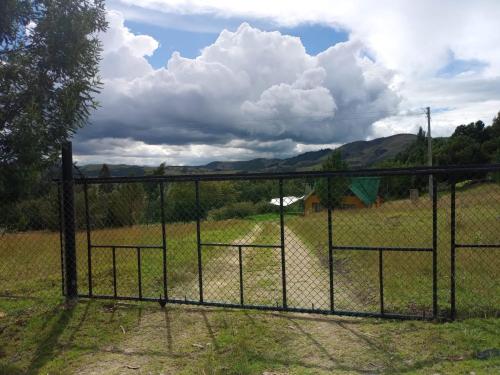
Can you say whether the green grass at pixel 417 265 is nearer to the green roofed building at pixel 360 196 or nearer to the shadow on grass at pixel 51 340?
the green roofed building at pixel 360 196

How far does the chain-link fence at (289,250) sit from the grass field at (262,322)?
0.05 m

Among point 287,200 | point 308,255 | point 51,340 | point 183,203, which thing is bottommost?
point 308,255

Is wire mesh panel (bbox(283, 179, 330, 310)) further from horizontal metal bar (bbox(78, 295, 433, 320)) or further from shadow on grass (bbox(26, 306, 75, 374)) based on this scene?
shadow on grass (bbox(26, 306, 75, 374))

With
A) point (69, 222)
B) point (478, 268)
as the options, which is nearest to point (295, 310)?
point (69, 222)

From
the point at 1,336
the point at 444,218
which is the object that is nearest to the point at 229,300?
the point at 1,336

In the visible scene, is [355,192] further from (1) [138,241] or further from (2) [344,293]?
(1) [138,241]

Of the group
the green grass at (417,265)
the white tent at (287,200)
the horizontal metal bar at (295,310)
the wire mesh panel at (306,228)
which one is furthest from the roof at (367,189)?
the horizontal metal bar at (295,310)

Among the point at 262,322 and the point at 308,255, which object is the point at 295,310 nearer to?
the point at 262,322

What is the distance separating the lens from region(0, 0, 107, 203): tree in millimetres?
4805

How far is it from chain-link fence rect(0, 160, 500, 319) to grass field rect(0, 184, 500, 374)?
0.17 feet

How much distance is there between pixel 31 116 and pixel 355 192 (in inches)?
178

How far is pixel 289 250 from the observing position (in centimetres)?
700

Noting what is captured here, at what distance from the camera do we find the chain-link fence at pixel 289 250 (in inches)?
222

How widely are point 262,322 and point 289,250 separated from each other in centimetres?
163
